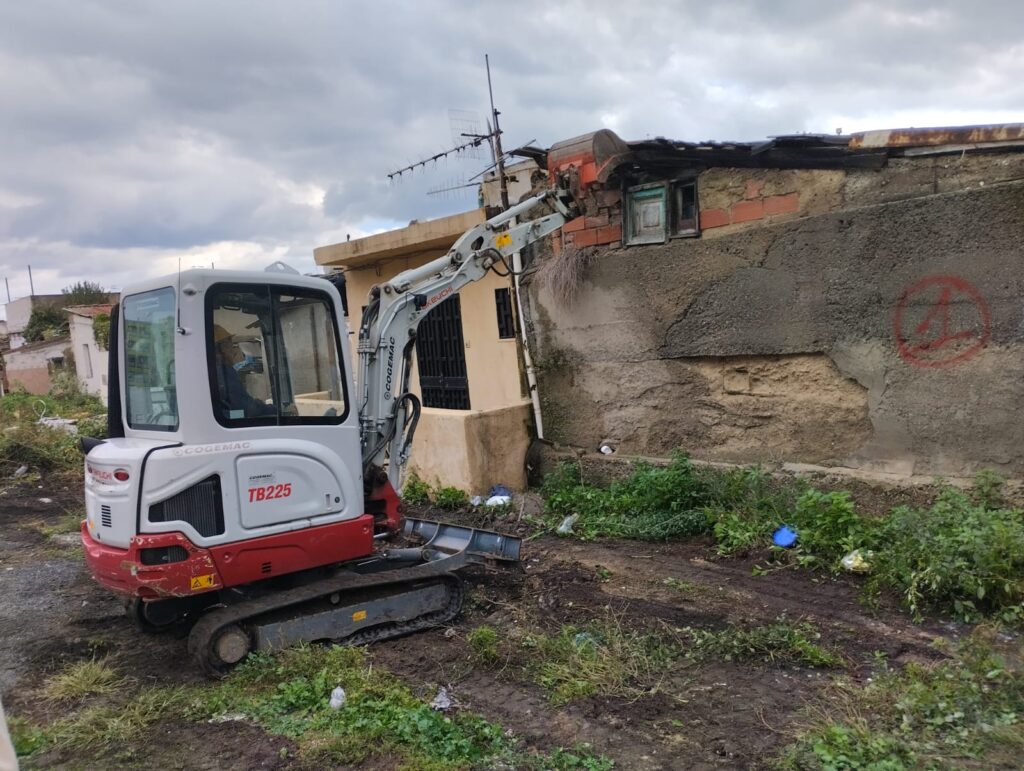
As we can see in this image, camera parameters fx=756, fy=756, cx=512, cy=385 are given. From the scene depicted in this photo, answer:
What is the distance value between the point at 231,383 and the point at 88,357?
24.3m

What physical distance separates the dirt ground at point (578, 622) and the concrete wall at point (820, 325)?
51.9 inches

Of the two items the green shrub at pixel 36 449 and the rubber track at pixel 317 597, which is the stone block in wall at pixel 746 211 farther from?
the green shrub at pixel 36 449

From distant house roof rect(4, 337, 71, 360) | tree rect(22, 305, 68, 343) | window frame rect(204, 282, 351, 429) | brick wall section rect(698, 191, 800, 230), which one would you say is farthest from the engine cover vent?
tree rect(22, 305, 68, 343)

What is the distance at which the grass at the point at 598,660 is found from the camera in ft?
13.1

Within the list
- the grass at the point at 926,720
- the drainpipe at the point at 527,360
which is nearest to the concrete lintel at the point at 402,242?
the drainpipe at the point at 527,360

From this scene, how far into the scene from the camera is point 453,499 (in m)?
8.07

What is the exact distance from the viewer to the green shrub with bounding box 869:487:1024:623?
14.9 feet

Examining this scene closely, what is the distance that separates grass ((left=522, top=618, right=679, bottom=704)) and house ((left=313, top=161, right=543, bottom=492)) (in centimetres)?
345

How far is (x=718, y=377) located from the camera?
23.0ft

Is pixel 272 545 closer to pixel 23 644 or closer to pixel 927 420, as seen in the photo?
pixel 23 644

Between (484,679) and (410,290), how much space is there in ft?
9.07

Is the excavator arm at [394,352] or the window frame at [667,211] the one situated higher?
the window frame at [667,211]

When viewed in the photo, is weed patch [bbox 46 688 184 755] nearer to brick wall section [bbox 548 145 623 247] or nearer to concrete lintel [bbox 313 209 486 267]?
brick wall section [bbox 548 145 623 247]

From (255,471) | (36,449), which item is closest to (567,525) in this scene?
(255,471)
